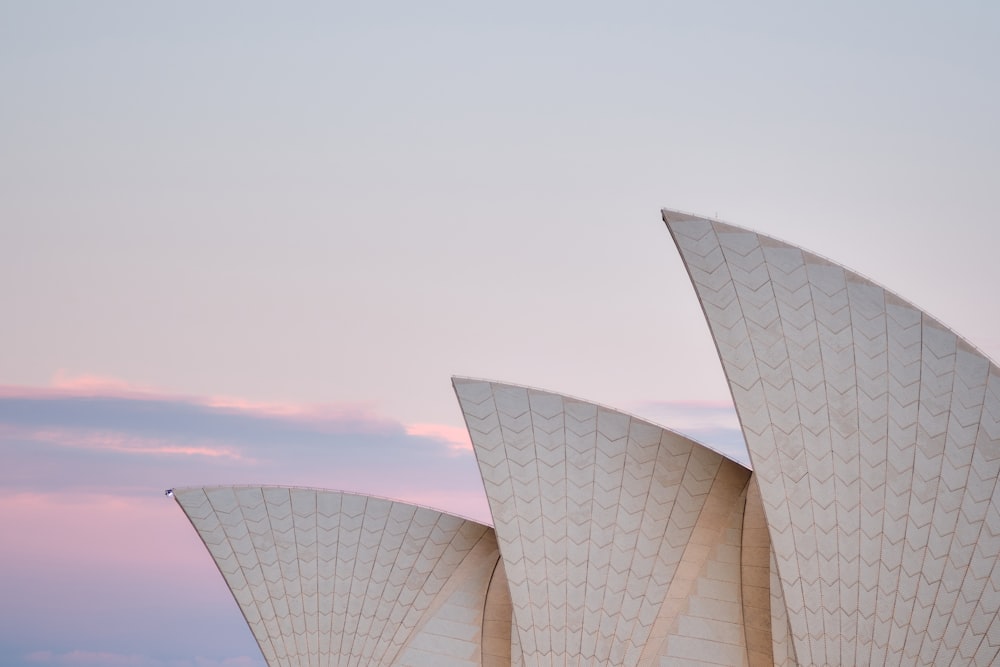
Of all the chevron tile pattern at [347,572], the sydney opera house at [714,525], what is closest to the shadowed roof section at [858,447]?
the sydney opera house at [714,525]

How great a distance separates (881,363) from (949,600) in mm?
5600

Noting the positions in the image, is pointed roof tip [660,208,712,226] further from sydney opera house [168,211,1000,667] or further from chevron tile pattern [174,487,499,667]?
chevron tile pattern [174,487,499,667]

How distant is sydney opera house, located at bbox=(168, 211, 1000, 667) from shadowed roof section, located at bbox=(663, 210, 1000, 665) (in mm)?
47

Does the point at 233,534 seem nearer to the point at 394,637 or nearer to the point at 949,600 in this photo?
the point at 394,637

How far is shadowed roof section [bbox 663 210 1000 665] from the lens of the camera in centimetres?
2806

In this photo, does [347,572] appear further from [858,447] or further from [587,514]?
[858,447]

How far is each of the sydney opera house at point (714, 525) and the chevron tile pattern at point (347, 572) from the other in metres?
0.06

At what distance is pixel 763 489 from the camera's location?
28938 millimetres

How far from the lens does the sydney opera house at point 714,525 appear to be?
2834cm

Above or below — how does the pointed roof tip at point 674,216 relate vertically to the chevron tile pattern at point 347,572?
above

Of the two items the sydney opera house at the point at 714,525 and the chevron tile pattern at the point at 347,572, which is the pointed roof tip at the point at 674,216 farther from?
the chevron tile pattern at the point at 347,572

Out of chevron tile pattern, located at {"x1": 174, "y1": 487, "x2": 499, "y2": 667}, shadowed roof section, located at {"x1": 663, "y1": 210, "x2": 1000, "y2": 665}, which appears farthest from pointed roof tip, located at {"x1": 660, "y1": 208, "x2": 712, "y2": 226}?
chevron tile pattern, located at {"x1": 174, "y1": 487, "x2": 499, "y2": 667}

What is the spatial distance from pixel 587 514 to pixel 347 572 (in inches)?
308

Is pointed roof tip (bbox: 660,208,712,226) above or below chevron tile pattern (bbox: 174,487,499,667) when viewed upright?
above
